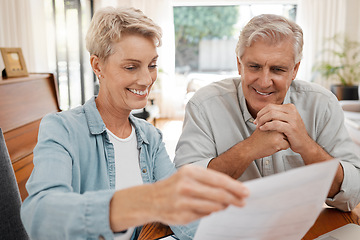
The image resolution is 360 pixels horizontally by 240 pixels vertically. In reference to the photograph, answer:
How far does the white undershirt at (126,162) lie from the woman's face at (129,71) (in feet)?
0.38

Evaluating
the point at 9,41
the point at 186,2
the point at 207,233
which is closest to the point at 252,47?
the point at 207,233

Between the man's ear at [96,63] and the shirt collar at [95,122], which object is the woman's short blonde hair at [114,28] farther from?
the shirt collar at [95,122]

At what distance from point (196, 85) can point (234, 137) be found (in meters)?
4.53

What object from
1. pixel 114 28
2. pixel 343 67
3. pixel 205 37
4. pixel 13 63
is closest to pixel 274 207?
pixel 114 28

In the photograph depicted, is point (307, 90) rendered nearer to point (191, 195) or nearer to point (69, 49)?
point (191, 195)

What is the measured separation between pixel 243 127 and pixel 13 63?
2164mm

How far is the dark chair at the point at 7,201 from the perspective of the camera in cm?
103

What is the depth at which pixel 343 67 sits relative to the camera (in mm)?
6730

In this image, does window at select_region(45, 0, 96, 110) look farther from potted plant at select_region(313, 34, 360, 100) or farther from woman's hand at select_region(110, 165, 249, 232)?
potted plant at select_region(313, 34, 360, 100)

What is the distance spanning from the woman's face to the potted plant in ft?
20.3

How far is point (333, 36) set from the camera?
23.5 feet

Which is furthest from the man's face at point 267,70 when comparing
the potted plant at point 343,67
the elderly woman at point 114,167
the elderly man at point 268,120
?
the potted plant at point 343,67

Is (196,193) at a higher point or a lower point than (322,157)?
higher

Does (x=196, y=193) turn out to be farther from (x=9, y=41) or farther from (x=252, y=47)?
(x=9, y=41)
